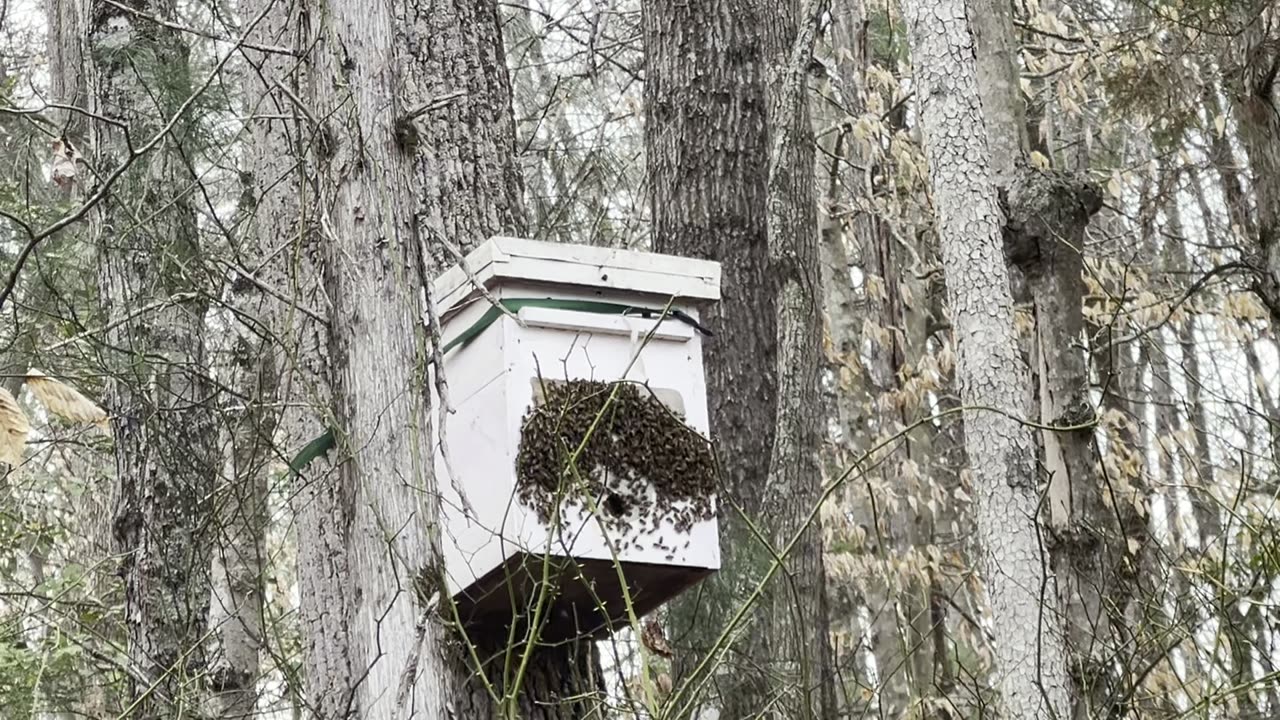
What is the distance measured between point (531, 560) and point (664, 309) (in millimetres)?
565

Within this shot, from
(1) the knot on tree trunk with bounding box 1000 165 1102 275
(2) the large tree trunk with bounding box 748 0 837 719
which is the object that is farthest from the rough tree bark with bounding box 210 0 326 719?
(1) the knot on tree trunk with bounding box 1000 165 1102 275

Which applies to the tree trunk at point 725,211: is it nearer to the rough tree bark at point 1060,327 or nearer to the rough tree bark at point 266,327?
the rough tree bark at point 1060,327

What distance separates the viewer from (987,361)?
4613 mm

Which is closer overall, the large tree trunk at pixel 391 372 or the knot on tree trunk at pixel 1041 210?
the large tree trunk at pixel 391 372

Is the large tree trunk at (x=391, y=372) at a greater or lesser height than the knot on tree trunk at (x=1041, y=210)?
lesser

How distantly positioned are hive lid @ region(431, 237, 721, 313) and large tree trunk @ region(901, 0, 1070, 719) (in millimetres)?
1519

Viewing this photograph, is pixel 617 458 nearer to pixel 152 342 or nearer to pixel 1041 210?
pixel 1041 210

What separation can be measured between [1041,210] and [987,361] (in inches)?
36.4

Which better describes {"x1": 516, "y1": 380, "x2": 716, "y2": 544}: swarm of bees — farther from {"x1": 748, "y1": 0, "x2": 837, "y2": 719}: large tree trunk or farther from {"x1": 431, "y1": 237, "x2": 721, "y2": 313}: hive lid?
{"x1": 748, "y1": 0, "x2": 837, "y2": 719}: large tree trunk

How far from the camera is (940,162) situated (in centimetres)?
478

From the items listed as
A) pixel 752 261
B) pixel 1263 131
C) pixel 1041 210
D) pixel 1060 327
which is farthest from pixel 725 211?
pixel 1263 131

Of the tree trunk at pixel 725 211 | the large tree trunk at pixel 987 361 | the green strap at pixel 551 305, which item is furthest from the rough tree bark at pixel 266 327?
the large tree trunk at pixel 987 361

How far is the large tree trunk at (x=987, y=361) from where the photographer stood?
14.4 feet

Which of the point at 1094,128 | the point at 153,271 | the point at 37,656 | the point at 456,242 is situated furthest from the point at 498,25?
the point at 1094,128
